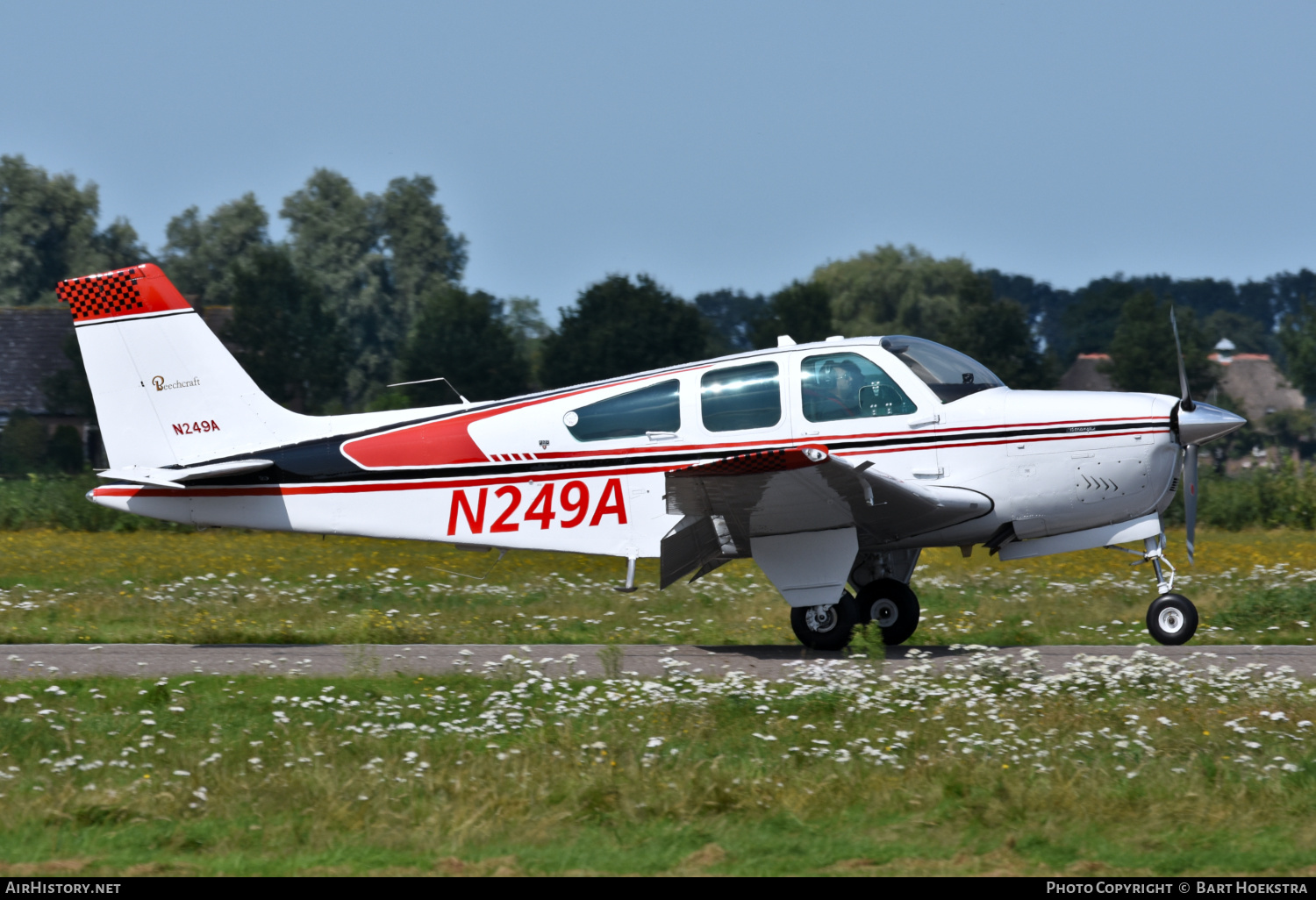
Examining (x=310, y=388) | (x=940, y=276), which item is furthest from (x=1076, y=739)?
(x=940, y=276)

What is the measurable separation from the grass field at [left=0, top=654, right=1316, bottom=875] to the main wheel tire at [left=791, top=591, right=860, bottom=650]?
1558 millimetres

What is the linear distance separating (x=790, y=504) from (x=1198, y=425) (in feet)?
10.5

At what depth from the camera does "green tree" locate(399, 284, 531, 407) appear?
4688cm

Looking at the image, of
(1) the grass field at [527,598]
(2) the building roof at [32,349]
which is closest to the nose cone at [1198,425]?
(1) the grass field at [527,598]

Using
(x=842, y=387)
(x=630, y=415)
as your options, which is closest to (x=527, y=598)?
(x=630, y=415)

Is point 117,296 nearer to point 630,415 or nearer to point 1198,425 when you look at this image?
point 630,415

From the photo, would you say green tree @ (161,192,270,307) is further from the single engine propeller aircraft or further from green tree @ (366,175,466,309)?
the single engine propeller aircraft

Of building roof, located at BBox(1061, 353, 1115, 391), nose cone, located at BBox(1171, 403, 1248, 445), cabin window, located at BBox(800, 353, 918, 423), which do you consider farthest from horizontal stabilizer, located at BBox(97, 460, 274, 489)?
building roof, located at BBox(1061, 353, 1115, 391)

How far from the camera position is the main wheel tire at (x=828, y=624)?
10.2 meters

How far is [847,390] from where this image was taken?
10047 millimetres

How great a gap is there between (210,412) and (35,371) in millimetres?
39620

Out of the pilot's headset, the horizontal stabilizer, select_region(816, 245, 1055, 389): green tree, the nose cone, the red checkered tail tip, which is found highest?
select_region(816, 245, 1055, 389): green tree

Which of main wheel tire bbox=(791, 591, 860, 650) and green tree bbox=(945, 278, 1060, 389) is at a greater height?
green tree bbox=(945, 278, 1060, 389)
